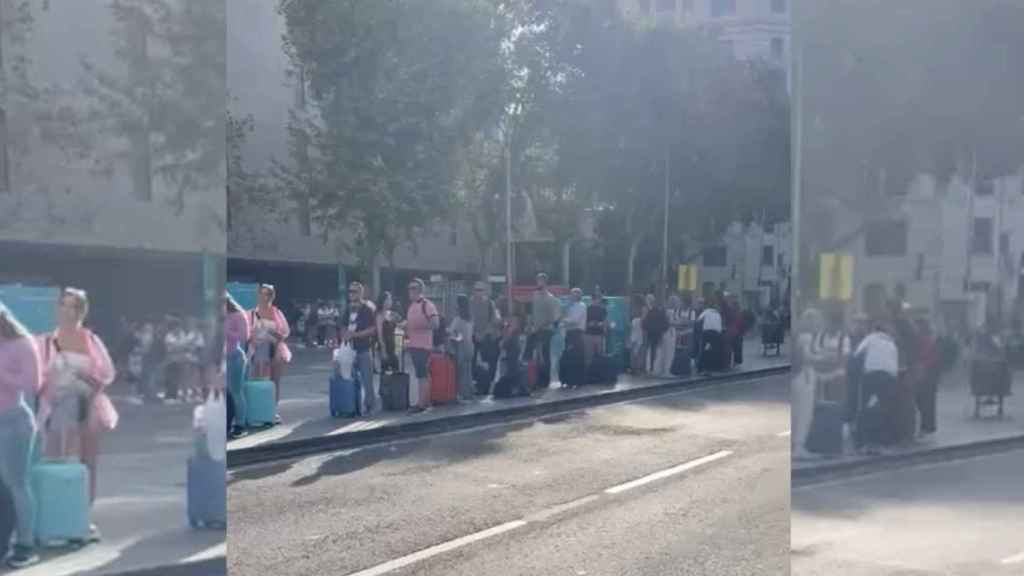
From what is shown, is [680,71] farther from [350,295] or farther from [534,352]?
[350,295]

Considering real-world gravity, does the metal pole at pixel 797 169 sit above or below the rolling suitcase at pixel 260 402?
above

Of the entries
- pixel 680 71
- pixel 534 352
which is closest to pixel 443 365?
pixel 534 352

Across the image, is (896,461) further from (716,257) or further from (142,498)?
(142,498)

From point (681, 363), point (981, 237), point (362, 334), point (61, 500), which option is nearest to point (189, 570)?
point (61, 500)

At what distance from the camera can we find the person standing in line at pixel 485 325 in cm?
154

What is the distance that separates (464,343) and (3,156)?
668 mm

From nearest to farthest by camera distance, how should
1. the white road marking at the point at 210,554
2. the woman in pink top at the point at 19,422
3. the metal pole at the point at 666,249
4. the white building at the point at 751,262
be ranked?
the woman in pink top at the point at 19,422, the white road marking at the point at 210,554, the white building at the point at 751,262, the metal pole at the point at 666,249

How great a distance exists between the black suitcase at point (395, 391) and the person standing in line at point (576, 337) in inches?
9.2

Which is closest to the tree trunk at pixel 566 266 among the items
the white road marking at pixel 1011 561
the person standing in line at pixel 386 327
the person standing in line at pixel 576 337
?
the person standing in line at pixel 576 337

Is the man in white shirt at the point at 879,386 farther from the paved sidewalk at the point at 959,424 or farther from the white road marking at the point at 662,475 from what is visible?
the white road marking at the point at 662,475

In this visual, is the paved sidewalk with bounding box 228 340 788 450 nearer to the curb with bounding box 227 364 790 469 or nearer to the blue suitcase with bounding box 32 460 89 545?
the curb with bounding box 227 364 790 469

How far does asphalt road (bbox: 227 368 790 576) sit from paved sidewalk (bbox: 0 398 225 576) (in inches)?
7.5

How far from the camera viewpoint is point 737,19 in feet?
5.00

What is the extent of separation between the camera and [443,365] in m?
1.57
